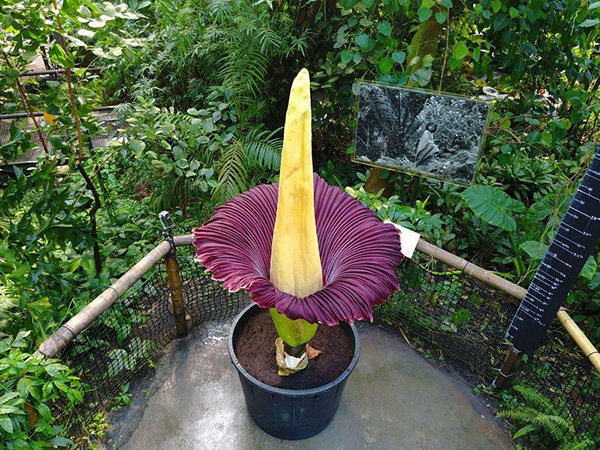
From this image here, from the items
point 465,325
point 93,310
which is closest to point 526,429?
point 465,325

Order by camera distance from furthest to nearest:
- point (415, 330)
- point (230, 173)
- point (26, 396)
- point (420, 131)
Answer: point (230, 173)
point (415, 330)
point (420, 131)
point (26, 396)

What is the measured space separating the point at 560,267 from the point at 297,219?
40.8 inches

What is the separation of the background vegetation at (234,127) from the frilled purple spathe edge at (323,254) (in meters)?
0.58

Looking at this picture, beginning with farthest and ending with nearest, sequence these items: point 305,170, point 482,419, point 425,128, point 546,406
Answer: point 425,128
point 482,419
point 546,406
point 305,170

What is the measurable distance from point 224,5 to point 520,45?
1667mm

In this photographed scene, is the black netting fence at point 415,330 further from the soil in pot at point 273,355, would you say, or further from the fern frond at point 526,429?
the soil in pot at point 273,355

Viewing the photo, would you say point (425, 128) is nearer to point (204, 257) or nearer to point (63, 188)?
point (204, 257)

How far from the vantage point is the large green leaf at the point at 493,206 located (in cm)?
227

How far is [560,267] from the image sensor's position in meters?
1.56

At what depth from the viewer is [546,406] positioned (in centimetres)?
174

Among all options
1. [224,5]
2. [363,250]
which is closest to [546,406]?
[363,250]

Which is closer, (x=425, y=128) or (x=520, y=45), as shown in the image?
(x=425, y=128)

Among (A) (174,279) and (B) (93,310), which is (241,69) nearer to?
(A) (174,279)

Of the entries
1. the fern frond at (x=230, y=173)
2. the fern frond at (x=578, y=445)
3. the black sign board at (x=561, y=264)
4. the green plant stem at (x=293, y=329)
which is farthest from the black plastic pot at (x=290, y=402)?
the fern frond at (x=230, y=173)
